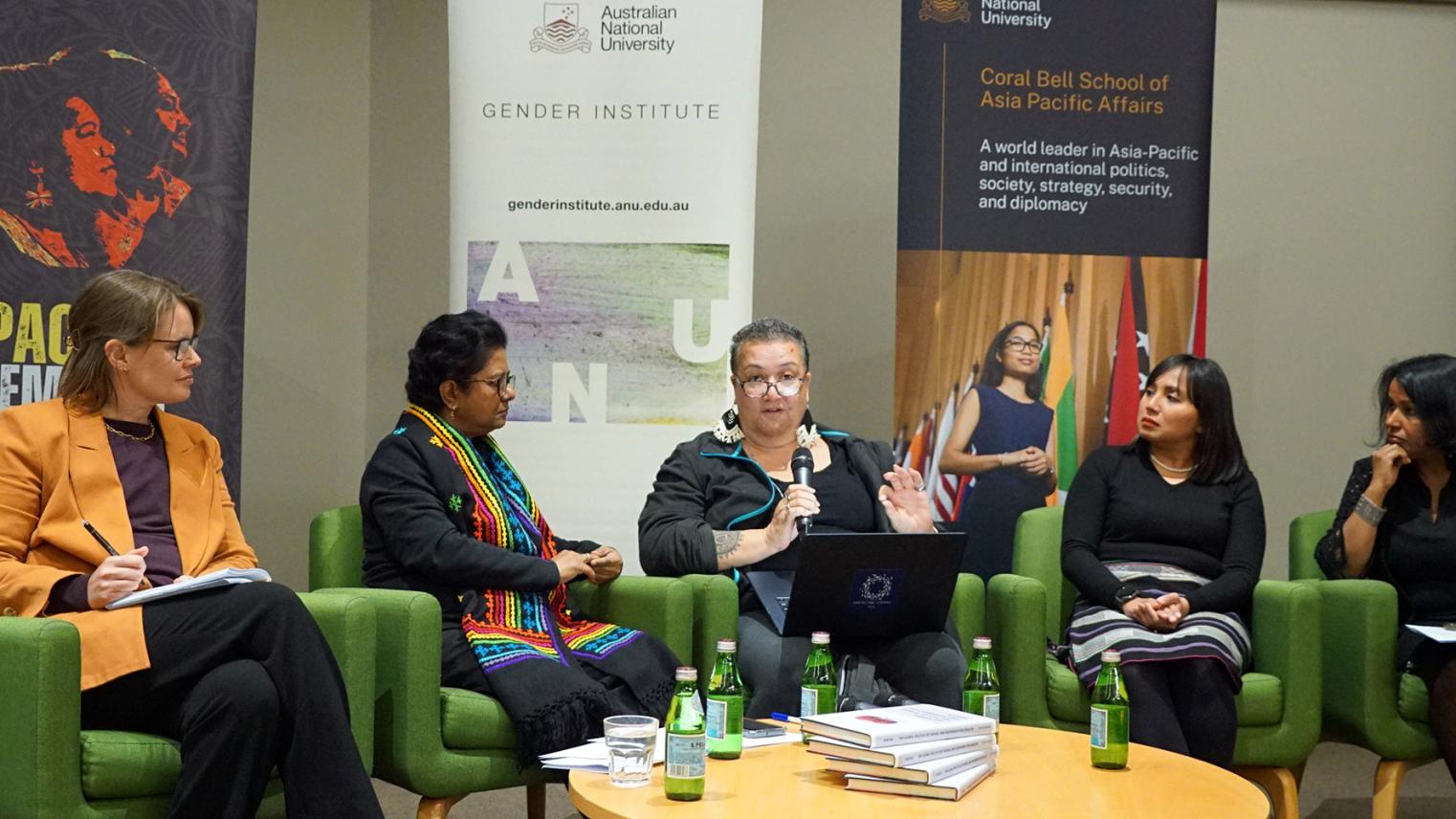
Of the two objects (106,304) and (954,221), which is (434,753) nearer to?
(106,304)

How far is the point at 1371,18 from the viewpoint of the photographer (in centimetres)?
586

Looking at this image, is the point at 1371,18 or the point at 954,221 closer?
the point at 954,221

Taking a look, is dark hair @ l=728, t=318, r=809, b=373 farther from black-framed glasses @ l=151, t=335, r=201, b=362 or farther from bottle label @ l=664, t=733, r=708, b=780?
bottle label @ l=664, t=733, r=708, b=780

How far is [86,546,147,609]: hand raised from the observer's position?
278cm

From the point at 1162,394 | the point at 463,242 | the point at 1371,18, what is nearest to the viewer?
the point at 1162,394

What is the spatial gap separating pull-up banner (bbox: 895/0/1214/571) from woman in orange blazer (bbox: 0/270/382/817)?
2.32 metres

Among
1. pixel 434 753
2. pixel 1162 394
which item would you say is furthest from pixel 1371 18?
pixel 434 753

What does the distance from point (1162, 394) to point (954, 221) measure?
92 centimetres

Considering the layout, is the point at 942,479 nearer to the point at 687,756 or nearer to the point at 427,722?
the point at 427,722

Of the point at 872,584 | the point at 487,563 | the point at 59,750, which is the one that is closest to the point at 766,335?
the point at 872,584

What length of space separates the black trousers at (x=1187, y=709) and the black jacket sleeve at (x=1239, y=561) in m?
0.23

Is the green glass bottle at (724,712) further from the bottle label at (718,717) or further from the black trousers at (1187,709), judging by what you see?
the black trousers at (1187,709)

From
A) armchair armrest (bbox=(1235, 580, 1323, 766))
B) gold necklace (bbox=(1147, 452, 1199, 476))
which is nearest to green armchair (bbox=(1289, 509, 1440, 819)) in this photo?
armchair armrest (bbox=(1235, 580, 1323, 766))

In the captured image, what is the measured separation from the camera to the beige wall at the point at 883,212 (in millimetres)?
5766
